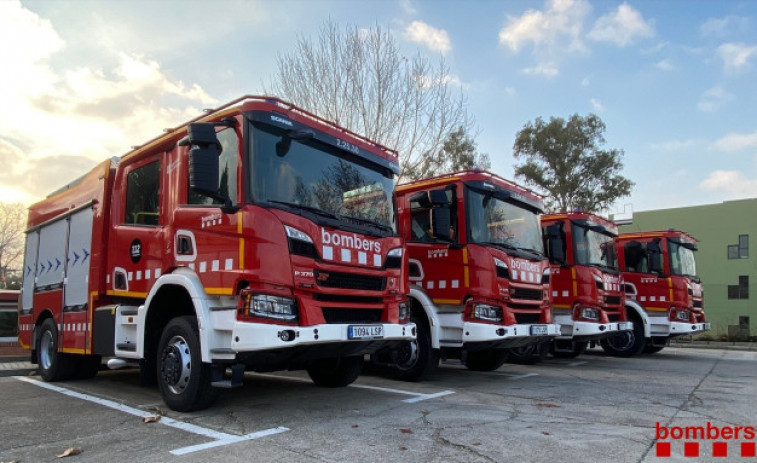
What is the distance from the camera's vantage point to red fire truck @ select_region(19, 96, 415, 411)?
4.96 meters

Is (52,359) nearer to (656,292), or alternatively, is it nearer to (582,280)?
(582,280)

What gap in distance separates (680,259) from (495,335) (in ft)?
27.3

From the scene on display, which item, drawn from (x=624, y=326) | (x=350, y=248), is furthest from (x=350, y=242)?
(x=624, y=326)

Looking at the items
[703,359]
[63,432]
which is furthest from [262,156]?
[703,359]

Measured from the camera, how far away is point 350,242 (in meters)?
5.58

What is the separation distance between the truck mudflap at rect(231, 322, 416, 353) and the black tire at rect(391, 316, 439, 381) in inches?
88.6

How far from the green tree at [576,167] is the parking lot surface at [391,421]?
23.1 m

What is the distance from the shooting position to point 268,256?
491cm

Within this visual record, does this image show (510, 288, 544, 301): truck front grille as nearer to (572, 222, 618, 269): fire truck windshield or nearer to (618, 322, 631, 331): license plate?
(572, 222, 618, 269): fire truck windshield

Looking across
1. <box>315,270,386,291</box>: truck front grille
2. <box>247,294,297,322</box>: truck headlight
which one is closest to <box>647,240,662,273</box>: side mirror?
<box>315,270,386,291</box>: truck front grille

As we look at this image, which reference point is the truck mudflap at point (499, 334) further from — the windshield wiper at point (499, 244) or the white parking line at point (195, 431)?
the white parking line at point (195, 431)

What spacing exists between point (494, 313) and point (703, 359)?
8.33m

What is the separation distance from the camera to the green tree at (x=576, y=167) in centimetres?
3023

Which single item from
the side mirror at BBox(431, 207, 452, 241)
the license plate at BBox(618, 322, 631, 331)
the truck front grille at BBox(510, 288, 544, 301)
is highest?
the side mirror at BBox(431, 207, 452, 241)
